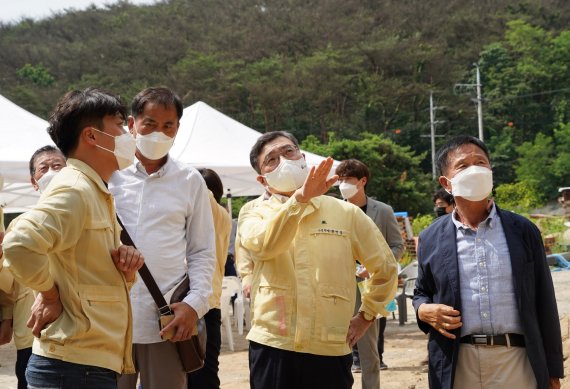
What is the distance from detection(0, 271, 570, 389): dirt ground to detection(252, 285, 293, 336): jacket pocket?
9.43 feet

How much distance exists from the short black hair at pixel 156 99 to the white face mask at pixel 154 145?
0.14 meters

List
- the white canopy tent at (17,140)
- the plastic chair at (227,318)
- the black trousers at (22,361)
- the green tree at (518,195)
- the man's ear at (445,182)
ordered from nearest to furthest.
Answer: the man's ear at (445,182) < the black trousers at (22,361) < the white canopy tent at (17,140) < the plastic chair at (227,318) < the green tree at (518,195)

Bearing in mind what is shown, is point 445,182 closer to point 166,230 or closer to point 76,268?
point 166,230

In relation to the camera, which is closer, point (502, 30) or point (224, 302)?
point (224, 302)

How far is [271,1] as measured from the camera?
111 metres

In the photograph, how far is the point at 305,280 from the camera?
3.67 m

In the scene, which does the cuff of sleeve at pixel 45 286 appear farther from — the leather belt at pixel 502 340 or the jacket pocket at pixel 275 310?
the leather belt at pixel 502 340

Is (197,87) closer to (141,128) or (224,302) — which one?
(224,302)

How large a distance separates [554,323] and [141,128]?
1.97 metres

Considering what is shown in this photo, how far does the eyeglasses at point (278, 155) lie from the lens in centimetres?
389

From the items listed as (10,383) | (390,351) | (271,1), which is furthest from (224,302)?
(271,1)

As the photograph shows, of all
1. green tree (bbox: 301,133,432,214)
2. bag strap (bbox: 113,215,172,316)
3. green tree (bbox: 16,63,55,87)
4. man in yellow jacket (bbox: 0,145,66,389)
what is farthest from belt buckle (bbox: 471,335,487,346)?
green tree (bbox: 16,63,55,87)

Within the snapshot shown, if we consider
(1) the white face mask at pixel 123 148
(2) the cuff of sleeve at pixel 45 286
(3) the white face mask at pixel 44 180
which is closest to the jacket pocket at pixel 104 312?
(2) the cuff of sleeve at pixel 45 286

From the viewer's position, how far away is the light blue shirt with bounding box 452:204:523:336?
3.45 meters
